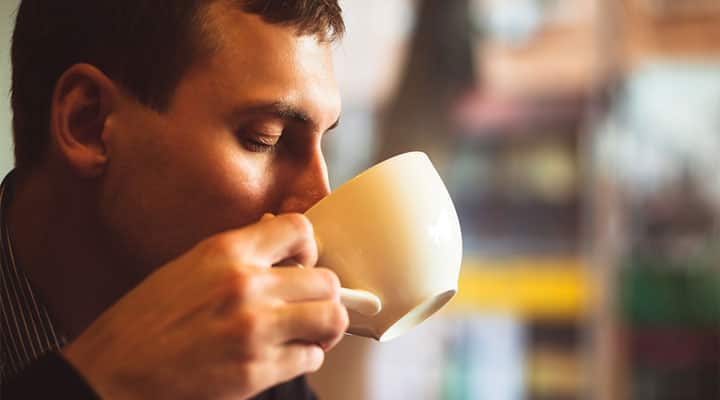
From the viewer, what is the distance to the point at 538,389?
334cm

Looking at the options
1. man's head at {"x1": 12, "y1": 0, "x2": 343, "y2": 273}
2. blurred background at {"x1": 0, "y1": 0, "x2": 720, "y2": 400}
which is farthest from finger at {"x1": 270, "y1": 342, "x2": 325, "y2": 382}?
blurred background at {"x1": 0, "y1": 0, "x2": 720, "y2": 400}

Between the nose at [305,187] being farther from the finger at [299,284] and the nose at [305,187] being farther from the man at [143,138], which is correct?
the finger at [299,284]

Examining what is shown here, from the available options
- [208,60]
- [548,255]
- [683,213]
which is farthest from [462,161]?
[208,60]

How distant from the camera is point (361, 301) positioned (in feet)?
1.90

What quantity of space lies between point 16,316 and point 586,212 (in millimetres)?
2965

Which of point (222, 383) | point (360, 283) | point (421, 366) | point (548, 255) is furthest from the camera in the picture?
point (548, 255)

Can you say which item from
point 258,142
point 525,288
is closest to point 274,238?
point 258,142

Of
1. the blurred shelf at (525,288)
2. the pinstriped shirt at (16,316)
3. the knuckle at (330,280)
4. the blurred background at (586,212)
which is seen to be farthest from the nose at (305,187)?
the blurred shelf at (525,288)

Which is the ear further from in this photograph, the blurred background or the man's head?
the blurred background

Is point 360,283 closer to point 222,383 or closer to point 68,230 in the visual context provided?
point 222,383

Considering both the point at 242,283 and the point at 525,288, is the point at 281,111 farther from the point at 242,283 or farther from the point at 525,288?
the point at 525,288

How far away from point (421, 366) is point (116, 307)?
2190 mm

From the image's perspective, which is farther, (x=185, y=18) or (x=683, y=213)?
(x=683, y=213)

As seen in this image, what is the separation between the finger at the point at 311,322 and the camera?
Result: 508 mm
